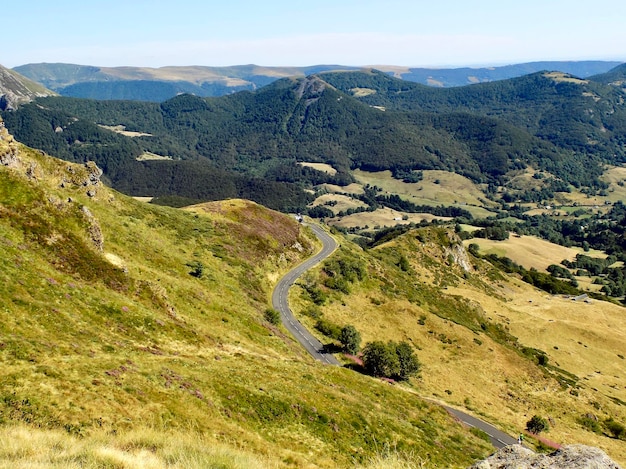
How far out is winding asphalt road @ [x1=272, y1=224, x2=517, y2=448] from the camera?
5999 cm

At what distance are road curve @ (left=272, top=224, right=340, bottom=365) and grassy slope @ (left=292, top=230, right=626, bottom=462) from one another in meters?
3.53

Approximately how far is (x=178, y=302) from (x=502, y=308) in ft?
372

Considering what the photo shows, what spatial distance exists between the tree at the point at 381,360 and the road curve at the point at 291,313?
562 cm

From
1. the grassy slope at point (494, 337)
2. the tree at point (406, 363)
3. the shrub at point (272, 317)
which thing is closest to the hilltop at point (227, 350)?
the grassy slope at point (494, 337)

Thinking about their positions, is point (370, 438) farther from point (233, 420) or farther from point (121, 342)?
point (121, 342)

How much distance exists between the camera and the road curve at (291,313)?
76.9m

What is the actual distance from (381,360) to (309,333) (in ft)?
57.8

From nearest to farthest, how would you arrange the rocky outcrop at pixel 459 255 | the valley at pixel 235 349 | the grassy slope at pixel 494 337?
the valley at pixel 235 349, the grassy slope at pixel 494 337, the rocky outcrop at pixel 459 255

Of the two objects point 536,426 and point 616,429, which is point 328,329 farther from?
point 616,429

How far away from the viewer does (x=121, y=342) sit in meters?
40.7

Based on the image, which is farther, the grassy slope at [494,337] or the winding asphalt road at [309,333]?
the grassy slope at [494,337]

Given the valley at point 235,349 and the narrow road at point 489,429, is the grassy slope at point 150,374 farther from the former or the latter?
the narrow road at point 489,429

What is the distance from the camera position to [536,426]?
215 feet

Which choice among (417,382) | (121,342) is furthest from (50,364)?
(417,382)
